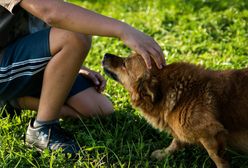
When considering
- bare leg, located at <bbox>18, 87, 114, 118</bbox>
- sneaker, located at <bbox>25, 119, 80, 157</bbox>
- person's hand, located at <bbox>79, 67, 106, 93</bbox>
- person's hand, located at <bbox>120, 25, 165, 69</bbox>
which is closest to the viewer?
person's hand, located at <bbox>120, 25, 165, 69</bbox>

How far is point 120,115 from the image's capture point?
439cm

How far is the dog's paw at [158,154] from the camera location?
378 cm

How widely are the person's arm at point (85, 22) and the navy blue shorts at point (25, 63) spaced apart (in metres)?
0.49

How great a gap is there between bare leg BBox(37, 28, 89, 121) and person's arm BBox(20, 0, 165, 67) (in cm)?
39

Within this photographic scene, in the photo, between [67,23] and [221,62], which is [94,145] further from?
[221,62]

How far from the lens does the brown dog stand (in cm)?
333

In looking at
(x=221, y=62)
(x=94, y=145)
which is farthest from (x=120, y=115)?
(x=221, y=62)

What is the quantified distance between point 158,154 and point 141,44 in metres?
1.05

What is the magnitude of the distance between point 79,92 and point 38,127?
0.62m

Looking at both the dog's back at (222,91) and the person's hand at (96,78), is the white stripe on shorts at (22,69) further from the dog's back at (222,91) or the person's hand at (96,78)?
the dog's back at (222,91)

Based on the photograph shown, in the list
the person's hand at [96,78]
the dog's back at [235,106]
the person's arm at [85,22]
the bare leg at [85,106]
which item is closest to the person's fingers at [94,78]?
the person's hand at [96,78]

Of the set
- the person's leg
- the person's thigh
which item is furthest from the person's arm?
the person's leg

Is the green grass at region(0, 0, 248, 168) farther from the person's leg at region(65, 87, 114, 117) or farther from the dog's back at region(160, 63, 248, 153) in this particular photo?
the dog's back at region(160, 63, 248, 153)

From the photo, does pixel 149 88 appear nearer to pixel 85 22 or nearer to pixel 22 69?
pixel 85 22
